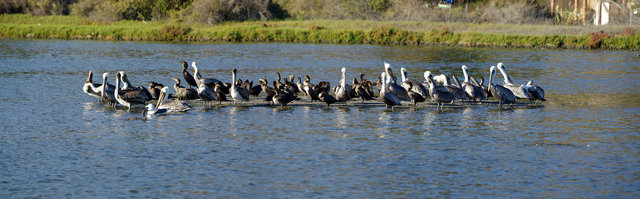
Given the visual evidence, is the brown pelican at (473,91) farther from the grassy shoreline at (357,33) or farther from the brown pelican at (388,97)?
the grassy shoreline at (357,33)

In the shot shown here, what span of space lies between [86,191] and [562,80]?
19414 millimetres

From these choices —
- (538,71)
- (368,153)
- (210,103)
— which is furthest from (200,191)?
(538,71)

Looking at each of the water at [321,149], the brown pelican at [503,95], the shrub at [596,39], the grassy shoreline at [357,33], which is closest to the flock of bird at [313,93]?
the brown pelican at [503,95]

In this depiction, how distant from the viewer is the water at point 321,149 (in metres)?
10.8

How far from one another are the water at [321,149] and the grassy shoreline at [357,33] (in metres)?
19.5

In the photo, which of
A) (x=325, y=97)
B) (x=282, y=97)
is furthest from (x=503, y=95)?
(x=282, y=97)

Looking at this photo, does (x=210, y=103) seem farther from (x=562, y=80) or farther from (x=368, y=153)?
(x=562, y=80)

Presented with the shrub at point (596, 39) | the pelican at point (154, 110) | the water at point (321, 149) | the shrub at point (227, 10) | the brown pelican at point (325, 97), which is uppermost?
the shrub at point (227, 10)

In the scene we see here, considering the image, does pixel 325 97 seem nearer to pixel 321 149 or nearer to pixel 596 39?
pixel 321 149

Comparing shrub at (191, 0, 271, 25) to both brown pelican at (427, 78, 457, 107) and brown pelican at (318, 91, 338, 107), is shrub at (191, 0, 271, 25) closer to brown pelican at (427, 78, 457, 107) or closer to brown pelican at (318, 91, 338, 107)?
brown pelican at (318, 91, 338, 107)

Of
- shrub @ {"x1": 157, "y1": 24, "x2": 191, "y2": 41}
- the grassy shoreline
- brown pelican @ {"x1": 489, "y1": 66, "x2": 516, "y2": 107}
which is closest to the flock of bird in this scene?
brown pelican @ {"x1": 489, "y1": 66, "x2": 516, "y2": 107}

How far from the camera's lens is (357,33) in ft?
156

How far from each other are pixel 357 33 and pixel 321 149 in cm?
3468

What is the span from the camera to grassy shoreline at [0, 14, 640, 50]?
42906mm
